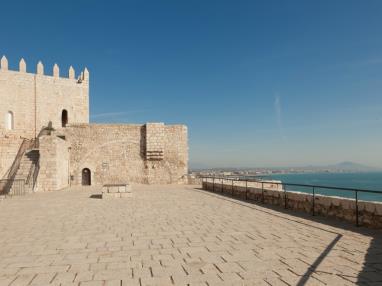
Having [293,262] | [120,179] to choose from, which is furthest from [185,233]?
[120,179]

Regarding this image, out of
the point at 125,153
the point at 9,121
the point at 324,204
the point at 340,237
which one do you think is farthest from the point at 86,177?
the point at 340,237

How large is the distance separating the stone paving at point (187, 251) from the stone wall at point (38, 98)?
1880 cm

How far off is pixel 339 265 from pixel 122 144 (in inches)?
807

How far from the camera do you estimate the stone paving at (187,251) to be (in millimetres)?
3975

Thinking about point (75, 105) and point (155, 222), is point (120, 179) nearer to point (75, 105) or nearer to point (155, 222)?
point (75, 105)

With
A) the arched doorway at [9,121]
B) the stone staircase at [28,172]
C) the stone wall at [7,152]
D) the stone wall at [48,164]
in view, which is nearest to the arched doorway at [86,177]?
the stone staircase at [28,172]

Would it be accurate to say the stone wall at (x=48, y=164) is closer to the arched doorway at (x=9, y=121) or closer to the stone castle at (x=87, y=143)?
the stone castle at (x=87, y=143)

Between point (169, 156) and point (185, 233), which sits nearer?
point (185, 233)

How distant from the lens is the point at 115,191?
1419 centimetres

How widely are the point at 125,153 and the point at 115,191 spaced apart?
9448 millimetres

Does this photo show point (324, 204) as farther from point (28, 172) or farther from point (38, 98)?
point (38, 98)

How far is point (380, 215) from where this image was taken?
6527mm

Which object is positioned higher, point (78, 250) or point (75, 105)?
point (75, 105)

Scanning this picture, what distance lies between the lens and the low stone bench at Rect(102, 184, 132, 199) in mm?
13953
